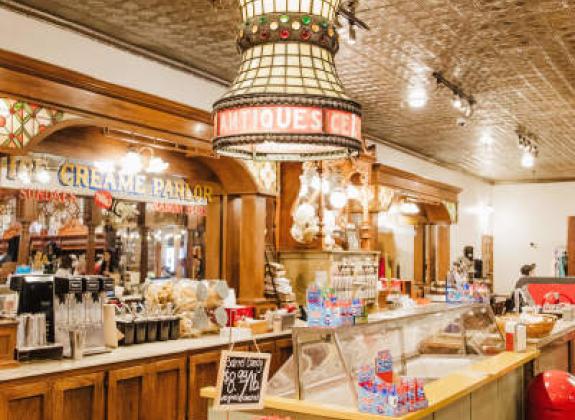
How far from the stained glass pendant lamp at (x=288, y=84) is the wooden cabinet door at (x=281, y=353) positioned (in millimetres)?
4480

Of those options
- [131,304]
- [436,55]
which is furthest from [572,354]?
[131,304]

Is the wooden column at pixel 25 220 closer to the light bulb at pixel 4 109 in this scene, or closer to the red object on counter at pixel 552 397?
the light bulb at pixel 4 109

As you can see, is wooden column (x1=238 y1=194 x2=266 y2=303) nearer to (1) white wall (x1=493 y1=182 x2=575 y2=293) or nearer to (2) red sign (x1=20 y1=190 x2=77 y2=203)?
(2) red sign (x1=20 y1=190 x2=77 y2=203)

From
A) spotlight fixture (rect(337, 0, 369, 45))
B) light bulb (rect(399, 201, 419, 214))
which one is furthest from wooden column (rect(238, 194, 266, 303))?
light bulb (rect(399, 201, 419, 214))

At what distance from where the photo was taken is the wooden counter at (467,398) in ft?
10.5

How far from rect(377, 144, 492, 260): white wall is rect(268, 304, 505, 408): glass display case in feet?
21.0

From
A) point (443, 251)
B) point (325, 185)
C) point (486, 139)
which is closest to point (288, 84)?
point (325, 185)

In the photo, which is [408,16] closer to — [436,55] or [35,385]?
[436,55]

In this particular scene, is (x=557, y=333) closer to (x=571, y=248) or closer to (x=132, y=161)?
(x=132, y=161)

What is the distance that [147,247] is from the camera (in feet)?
31.9

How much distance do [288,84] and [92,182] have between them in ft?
18.0

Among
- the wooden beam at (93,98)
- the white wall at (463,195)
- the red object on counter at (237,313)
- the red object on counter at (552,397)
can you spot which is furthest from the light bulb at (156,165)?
the white wall at (463,195)

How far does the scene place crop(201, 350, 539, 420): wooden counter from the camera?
3.19 metres

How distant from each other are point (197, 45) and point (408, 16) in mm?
2032
